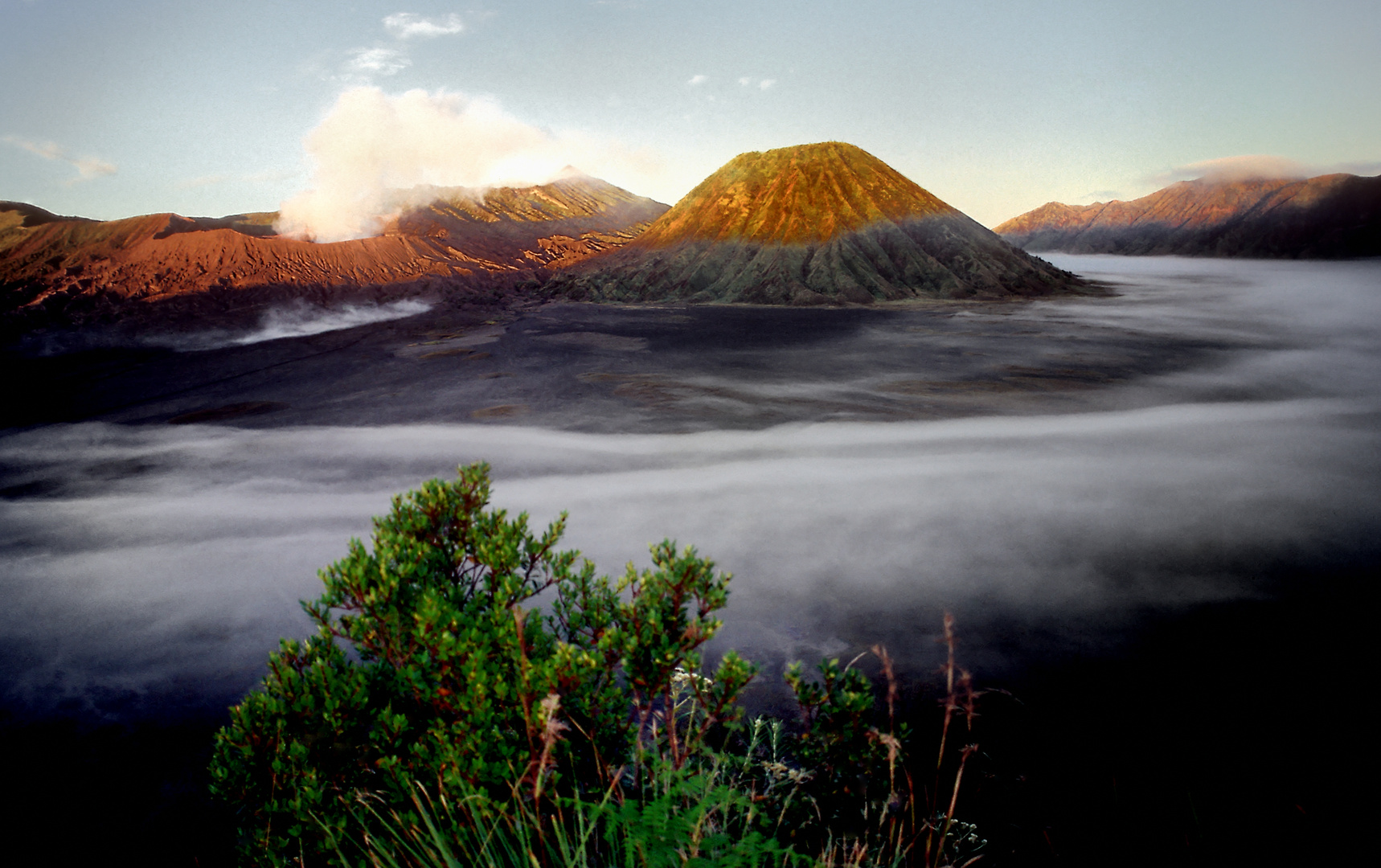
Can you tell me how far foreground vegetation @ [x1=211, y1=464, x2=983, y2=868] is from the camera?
3078 mm

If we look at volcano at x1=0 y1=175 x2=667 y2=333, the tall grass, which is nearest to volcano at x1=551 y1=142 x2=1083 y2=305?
volcano at x1=0 y1=175 x2=667 y2=333

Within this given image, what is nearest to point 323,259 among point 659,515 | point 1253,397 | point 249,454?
point 249,454

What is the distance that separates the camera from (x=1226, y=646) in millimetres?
7801

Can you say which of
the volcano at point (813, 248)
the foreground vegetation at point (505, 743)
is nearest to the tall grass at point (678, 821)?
the foreground vegetation at point (505, 743)

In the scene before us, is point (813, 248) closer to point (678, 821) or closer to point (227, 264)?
point (227, 264)

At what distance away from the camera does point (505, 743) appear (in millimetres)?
3211

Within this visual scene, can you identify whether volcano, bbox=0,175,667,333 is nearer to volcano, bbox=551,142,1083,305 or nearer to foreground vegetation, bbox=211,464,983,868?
volcano, bbox=551,142,1083,305

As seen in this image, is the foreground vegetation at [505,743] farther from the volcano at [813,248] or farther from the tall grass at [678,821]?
the volcano at [813,248]

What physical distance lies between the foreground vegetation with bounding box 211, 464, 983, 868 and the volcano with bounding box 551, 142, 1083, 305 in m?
71.9

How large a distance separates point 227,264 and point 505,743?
7677 centimetres

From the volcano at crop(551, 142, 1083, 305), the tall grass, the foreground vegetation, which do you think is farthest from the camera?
the volcano at crop(551, 142, 1083, 305)

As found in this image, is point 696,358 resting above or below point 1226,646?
above

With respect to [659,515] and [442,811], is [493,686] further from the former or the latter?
[659,515]

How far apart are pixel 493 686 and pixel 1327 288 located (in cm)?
12769
